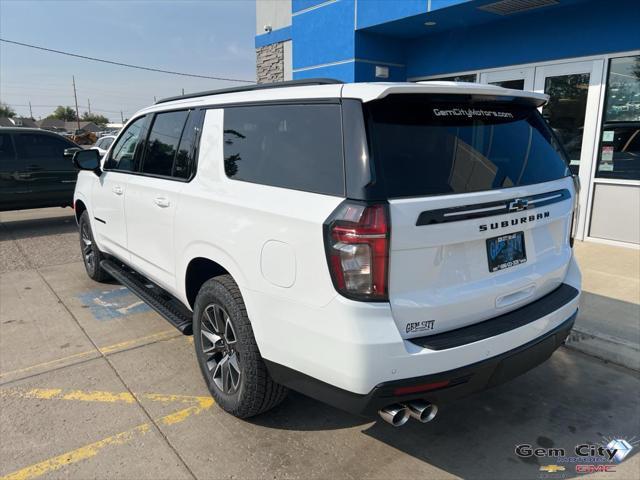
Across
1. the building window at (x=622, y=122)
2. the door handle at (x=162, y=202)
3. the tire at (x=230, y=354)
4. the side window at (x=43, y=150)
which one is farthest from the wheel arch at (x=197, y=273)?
the side window at (x=43, y=150)

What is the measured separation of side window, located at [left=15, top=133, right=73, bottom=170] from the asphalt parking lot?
623 centimetres

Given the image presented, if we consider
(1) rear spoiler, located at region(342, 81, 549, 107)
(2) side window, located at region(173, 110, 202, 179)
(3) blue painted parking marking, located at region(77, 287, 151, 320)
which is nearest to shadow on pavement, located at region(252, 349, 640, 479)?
(2) side window, located at region(173, 110, 202, 179)

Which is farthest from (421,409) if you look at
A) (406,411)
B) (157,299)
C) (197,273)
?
(157,299)

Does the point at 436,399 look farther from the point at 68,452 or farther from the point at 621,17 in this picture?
the point at 621,17

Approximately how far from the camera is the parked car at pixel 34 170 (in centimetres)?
913

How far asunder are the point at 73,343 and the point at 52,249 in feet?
13.6

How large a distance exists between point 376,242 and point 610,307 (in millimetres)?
3807

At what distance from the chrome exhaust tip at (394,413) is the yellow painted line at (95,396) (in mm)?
1476

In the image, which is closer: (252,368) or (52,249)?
(252,368)

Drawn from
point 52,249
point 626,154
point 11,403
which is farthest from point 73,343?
point 626,154

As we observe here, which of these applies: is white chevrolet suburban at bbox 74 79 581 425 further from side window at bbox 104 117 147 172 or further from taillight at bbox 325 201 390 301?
side window at bbox 104 117 147 172

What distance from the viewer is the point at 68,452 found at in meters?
2.77

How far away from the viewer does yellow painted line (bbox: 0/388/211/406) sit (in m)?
3.31

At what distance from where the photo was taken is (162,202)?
3578 millimetres
